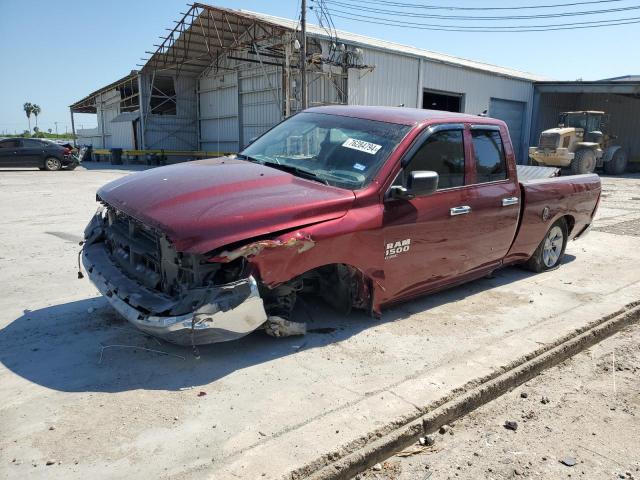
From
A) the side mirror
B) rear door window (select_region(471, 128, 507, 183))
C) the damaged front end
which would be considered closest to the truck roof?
rear door window (select_region(471, 128, 507, 183))

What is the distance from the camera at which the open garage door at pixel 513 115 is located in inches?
1123

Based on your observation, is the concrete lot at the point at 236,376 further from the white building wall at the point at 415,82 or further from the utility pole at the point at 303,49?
the white building wall at the point at 415,82

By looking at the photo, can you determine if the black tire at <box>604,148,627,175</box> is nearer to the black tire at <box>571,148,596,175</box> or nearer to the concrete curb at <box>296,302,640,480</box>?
the black tire at <box>571,148,596,175</box>

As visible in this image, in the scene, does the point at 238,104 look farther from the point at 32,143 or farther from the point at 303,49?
the point at 32,143

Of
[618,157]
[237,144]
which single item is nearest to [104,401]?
[237,144]

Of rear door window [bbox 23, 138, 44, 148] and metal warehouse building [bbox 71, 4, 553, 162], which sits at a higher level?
metal warehouse building [bbox 71, 4, 553, 162]

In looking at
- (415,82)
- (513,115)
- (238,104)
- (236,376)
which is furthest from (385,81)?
(236,376)

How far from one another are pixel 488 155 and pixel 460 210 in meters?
0.87

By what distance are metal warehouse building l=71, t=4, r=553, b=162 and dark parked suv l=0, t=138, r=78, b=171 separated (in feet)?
22.5

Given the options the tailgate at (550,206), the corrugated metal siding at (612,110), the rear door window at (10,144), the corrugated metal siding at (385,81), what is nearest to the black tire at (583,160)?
the corrugated metal siding at (385,81)

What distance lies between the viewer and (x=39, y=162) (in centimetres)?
2292

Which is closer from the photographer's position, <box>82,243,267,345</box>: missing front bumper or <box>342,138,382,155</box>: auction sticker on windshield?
<box>82,243,267,345</box>: missing front bumper

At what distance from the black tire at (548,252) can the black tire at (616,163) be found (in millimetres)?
22871

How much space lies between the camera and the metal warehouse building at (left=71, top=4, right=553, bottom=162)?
69.6 feet
